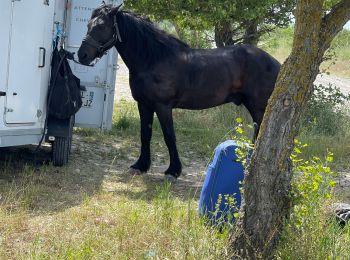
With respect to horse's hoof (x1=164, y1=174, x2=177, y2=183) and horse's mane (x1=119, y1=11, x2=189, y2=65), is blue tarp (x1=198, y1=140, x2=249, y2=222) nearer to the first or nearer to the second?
horse's hoof (x1=164, y1=174, x2=177, y2=183)

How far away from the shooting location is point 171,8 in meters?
10.6

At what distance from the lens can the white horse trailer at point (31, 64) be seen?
6.64 m

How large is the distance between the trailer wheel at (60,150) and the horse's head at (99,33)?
1.07m

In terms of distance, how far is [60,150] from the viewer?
798cm

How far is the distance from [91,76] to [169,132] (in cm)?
182

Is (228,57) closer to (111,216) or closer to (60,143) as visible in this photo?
(60,143)

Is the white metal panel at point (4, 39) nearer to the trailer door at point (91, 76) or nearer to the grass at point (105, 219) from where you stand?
the grass at point (105, 219)

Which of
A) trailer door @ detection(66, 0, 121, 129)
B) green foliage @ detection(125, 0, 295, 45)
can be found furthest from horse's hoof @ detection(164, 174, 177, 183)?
green foliage @ detection(125, 0, 295, 45)

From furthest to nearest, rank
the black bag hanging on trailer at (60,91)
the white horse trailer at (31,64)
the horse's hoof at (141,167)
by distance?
the horse's hoof at (141,167)
the black bag hanging on trailer at (60,91)
the white horse trailer at (31,64)

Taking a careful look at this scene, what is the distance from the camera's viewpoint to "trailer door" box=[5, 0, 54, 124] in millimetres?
6727

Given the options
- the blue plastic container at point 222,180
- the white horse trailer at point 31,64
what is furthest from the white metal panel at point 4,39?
the blue plastic container at point 222,180

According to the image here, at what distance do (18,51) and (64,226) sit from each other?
242 centimetres

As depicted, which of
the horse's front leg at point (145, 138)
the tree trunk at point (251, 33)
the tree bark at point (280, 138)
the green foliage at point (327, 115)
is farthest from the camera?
the tree trunk at point (251, 33)

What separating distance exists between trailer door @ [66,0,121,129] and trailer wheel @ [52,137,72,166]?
3.79 feet
